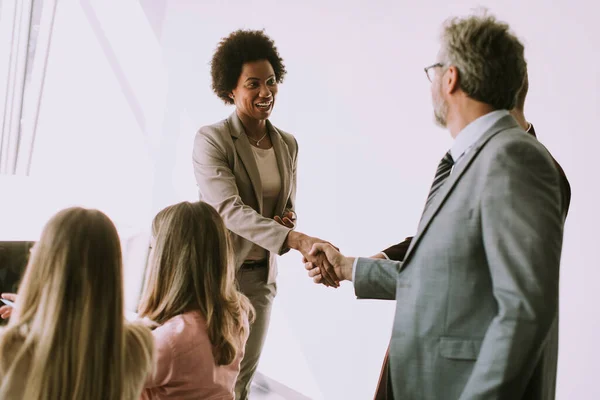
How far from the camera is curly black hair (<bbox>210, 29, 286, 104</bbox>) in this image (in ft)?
8.65

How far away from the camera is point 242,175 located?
97.3 inches

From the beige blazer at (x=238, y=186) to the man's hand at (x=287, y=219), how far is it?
0.03 meters

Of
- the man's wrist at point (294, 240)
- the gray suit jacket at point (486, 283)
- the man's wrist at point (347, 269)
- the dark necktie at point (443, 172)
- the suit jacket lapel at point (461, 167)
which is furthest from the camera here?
the man's wrist at point (294, 240)

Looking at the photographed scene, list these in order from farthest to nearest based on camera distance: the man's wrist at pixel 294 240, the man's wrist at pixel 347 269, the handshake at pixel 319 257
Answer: the man's wrist at pixel 294 240 → the handshake at pixel 319 257 → the man's wrist at pixel 347 269

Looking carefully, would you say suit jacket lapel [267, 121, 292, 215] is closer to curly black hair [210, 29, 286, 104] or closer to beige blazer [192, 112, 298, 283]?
beige blazer [192, 112, 298, 283]

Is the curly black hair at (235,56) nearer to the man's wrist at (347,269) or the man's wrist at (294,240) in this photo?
the man's wrist at (294,240)

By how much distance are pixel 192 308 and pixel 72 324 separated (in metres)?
0.40

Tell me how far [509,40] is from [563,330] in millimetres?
1385

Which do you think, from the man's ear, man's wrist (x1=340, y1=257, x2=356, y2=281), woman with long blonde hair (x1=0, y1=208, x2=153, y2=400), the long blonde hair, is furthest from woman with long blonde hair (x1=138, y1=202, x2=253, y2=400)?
the man's ear

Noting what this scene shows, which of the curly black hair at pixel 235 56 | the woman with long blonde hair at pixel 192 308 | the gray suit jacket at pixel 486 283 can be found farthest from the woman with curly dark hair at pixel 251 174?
the gray suit jacket at pixel 486 283

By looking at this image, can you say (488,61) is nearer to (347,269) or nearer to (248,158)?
(347,269)

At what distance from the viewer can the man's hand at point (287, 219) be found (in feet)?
8.18

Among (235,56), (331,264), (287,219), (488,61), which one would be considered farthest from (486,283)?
(235,56)

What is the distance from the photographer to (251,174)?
97.2 inches
